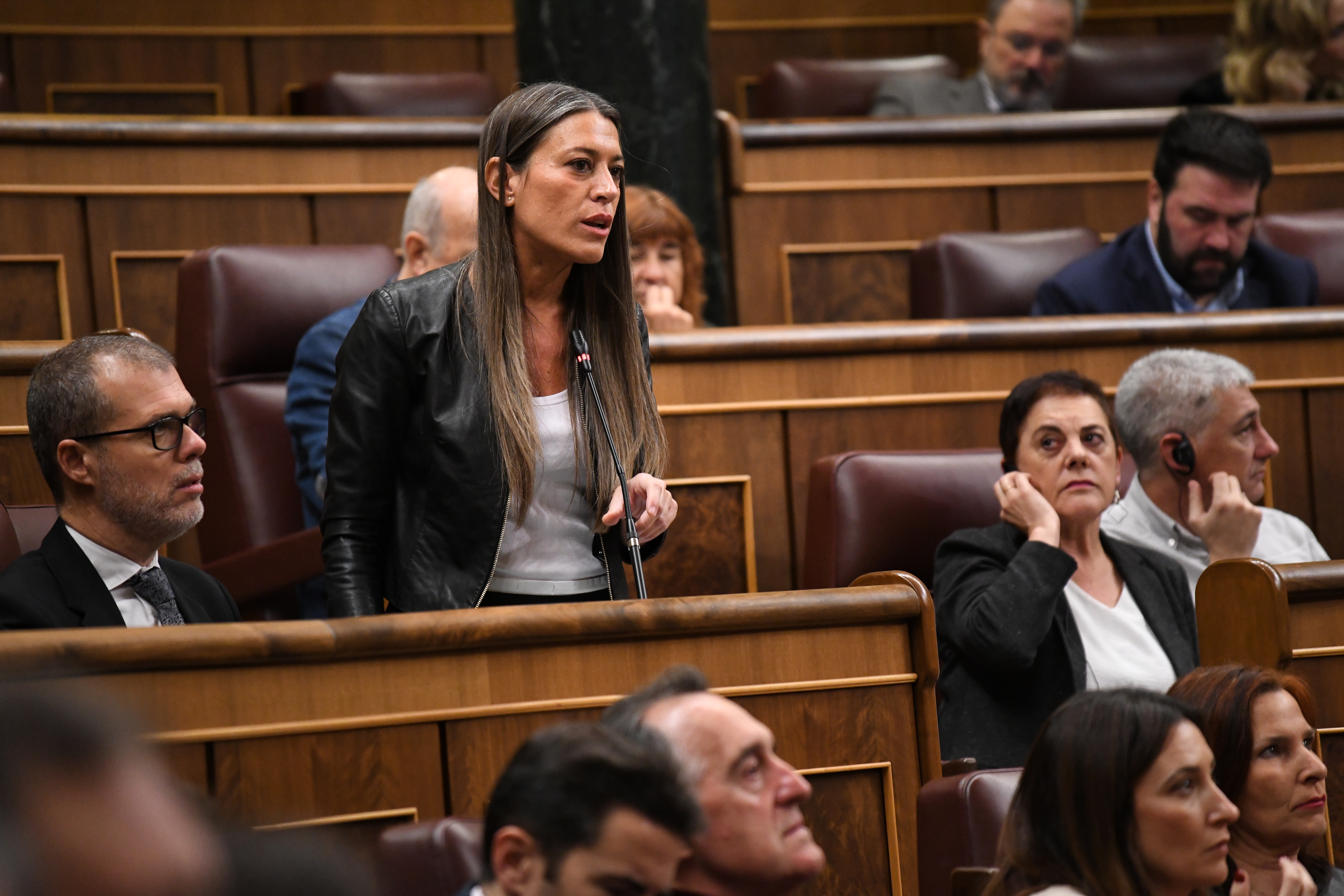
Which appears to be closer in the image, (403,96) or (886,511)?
(886,511)

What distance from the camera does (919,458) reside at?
4.57 feet

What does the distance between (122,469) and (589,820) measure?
589mm

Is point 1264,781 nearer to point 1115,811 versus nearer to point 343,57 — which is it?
point 1115,811

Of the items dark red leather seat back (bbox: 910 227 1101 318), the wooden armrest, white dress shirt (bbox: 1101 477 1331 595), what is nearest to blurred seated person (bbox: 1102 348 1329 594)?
white dress shirt (bbox: 1101 477 1331 595)

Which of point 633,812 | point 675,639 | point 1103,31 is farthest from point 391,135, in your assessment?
point 1103,31

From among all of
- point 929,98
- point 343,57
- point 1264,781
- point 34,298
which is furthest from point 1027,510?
point 343,57

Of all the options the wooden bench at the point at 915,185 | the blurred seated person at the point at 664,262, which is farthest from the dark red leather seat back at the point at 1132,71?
the blurred seated person at the point at 664,262

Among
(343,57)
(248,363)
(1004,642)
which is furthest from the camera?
(343,57)

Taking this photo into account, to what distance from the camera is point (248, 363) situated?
5.02 feet

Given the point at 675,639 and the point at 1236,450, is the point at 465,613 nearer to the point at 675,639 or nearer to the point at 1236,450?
the point at 675,639

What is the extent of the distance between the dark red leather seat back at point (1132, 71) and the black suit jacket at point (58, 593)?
193 cm

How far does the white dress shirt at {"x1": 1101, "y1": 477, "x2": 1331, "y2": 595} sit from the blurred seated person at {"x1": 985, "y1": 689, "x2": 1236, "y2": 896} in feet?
1.87

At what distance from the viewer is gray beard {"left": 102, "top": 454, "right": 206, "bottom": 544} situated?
Answer: 1063 millimetres

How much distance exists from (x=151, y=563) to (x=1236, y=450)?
2.99 feet
